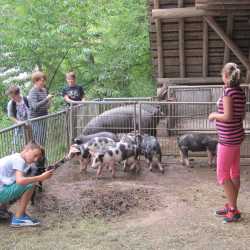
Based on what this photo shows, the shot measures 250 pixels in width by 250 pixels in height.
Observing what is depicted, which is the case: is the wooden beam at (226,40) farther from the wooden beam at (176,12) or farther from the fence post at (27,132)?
the fence post at (27,132)

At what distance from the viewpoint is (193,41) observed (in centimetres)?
1271

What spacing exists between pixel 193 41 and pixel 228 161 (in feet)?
26.5

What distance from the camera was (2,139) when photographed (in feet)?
18.7

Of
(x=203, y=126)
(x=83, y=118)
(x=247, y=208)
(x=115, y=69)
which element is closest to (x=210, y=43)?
(x=115, y=69)

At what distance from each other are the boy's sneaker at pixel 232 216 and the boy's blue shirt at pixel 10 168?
7.38 feet

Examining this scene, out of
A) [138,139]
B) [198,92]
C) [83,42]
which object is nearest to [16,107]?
[138,139]

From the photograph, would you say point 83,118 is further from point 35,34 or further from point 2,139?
point 35,34

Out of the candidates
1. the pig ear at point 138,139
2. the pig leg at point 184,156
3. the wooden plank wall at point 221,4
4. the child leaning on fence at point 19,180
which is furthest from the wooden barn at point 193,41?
the child leaning on fence at point 19,180

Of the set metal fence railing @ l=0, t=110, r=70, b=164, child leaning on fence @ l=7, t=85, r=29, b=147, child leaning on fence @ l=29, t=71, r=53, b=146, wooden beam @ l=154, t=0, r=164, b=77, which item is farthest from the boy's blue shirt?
wooden beam @ l=154, t=0, r=164, b=77

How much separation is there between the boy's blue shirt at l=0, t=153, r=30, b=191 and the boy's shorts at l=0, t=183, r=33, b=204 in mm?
48

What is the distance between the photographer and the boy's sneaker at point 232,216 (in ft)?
17.0

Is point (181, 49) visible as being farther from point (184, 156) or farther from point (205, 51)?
point (184, 156)

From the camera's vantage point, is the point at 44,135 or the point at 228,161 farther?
the point at 44,135

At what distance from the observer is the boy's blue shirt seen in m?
4.98
